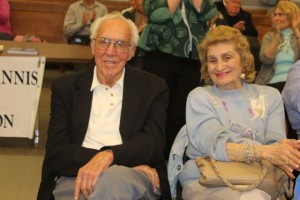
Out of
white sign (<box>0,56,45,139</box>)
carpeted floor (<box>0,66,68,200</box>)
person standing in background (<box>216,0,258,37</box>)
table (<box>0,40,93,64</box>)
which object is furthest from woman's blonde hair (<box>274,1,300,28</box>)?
carpeted floor (<box>0,66,68,200</box>)

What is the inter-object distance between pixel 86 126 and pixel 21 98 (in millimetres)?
2097

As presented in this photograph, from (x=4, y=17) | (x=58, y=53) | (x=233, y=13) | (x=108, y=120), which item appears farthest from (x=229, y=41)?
(x=4, y=17)

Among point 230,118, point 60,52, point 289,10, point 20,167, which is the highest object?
point 289,10

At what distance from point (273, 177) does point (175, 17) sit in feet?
6.13

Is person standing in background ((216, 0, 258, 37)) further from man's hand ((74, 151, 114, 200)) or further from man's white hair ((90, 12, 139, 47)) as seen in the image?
man's hand ((74, 151, 114, 200))

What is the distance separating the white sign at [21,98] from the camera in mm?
4758

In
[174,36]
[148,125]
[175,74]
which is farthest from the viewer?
[175,74]

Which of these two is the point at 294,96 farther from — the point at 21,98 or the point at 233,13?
the point at 233,13

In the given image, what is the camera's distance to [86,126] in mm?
2814

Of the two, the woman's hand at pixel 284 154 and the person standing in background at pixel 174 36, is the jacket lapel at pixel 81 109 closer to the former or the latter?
the woman's hand at pixel 284 154

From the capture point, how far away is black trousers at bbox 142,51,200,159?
14.0 ft

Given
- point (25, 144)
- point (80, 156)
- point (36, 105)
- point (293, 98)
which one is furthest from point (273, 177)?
point (25, 144)

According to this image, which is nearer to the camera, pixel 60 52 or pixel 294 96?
pixel 294 96

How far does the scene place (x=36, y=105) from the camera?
15.7 feet
